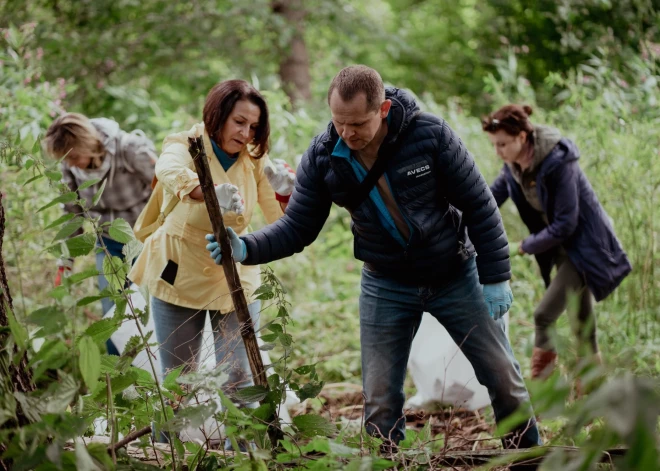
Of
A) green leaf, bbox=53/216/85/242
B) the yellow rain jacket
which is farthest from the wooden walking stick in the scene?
the yellow rain jacket

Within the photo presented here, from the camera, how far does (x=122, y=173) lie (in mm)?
4199

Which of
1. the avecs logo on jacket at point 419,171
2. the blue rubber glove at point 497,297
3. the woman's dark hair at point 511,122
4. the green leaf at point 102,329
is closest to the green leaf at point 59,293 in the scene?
the green leaf at point 102,329

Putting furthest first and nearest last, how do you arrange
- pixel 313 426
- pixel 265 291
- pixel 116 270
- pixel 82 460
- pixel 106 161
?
1. pixel 106 161
2. pixel 265 291
3. pixel 313 426
4. pixel 116 270
5. pixel 82 460

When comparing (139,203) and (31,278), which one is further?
(31,278)

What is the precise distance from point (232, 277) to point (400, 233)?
2.35ft

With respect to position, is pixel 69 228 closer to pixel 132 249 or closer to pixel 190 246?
pixel 132 249

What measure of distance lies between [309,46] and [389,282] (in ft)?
34.8

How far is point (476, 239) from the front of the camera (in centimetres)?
275

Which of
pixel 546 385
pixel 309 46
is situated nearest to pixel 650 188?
pixel 546 385

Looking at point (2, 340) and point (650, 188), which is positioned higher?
point (2, 340)

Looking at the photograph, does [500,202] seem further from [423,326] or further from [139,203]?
[139,203]

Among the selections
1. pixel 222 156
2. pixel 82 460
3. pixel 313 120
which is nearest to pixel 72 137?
pixel 222 156

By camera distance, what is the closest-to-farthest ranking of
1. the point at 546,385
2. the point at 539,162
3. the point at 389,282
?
the point at 546,385, the point at 389,282, the point at 539,162

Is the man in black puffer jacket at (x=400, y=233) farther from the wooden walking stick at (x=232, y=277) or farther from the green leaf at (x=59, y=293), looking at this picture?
the green leaf at (x=59, y=293)
